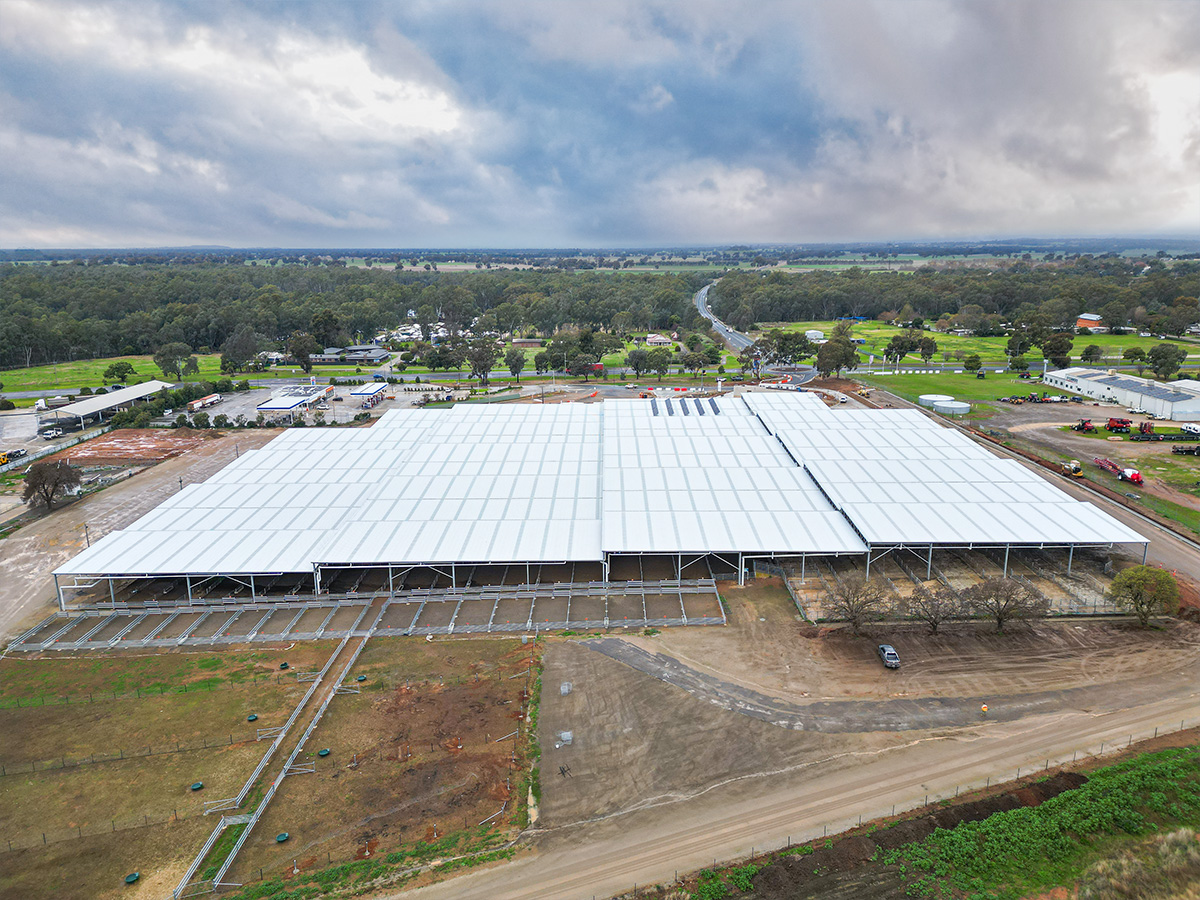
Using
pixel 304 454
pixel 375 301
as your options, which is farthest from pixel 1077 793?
pixel 375 301

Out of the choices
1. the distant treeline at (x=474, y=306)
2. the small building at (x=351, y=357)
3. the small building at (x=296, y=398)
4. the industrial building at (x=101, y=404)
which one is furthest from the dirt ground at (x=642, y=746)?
the distant treeline at (x=474, y=306)

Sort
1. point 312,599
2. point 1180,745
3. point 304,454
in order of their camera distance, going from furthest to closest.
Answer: point 304,454
point 312,599
point 1180,745

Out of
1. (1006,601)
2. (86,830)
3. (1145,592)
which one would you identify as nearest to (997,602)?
(1006,601)

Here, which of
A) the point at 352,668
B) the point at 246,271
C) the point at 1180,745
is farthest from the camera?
the point at 246,271

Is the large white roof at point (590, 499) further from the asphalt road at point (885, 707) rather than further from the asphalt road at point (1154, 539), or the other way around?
the asphalt road at point (885, 707)

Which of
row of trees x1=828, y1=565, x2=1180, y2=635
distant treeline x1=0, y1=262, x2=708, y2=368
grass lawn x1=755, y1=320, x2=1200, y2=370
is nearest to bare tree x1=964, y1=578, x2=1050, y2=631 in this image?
row of trees x1=828, y1=565, x2=1180, y2=635

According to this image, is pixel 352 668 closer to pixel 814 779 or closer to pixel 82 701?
pixel 82 701
